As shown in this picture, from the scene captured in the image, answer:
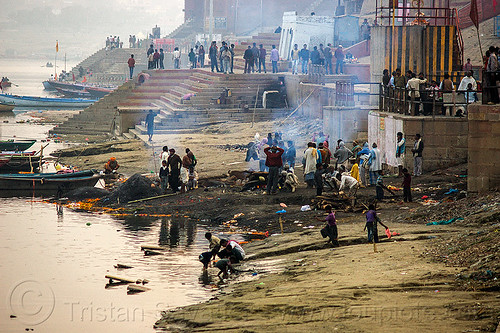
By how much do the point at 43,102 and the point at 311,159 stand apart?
154 feet

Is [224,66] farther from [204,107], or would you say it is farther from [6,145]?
[6,145]

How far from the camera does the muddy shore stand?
9797mm

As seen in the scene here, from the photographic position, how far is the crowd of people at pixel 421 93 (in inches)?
803

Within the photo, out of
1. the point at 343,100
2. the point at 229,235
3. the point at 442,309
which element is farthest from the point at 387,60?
the point at 442,309

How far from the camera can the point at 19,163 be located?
2678cm

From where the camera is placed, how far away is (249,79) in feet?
126

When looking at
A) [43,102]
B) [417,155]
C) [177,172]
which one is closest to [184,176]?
[177,172]

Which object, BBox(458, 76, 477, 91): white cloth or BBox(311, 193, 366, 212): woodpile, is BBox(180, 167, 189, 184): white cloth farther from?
BBox(458, 76, 477, 91): white cloth

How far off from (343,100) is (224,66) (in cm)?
1399

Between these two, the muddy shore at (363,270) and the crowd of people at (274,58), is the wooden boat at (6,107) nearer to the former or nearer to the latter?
the crowd of people at (274,58)

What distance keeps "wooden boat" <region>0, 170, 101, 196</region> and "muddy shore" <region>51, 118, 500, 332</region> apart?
5.41m

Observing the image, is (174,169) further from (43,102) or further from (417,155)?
(43,102)

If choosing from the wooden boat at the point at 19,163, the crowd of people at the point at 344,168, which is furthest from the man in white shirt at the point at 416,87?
the wooden boat at the point at 19,163

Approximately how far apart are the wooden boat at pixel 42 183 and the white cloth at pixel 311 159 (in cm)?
780
